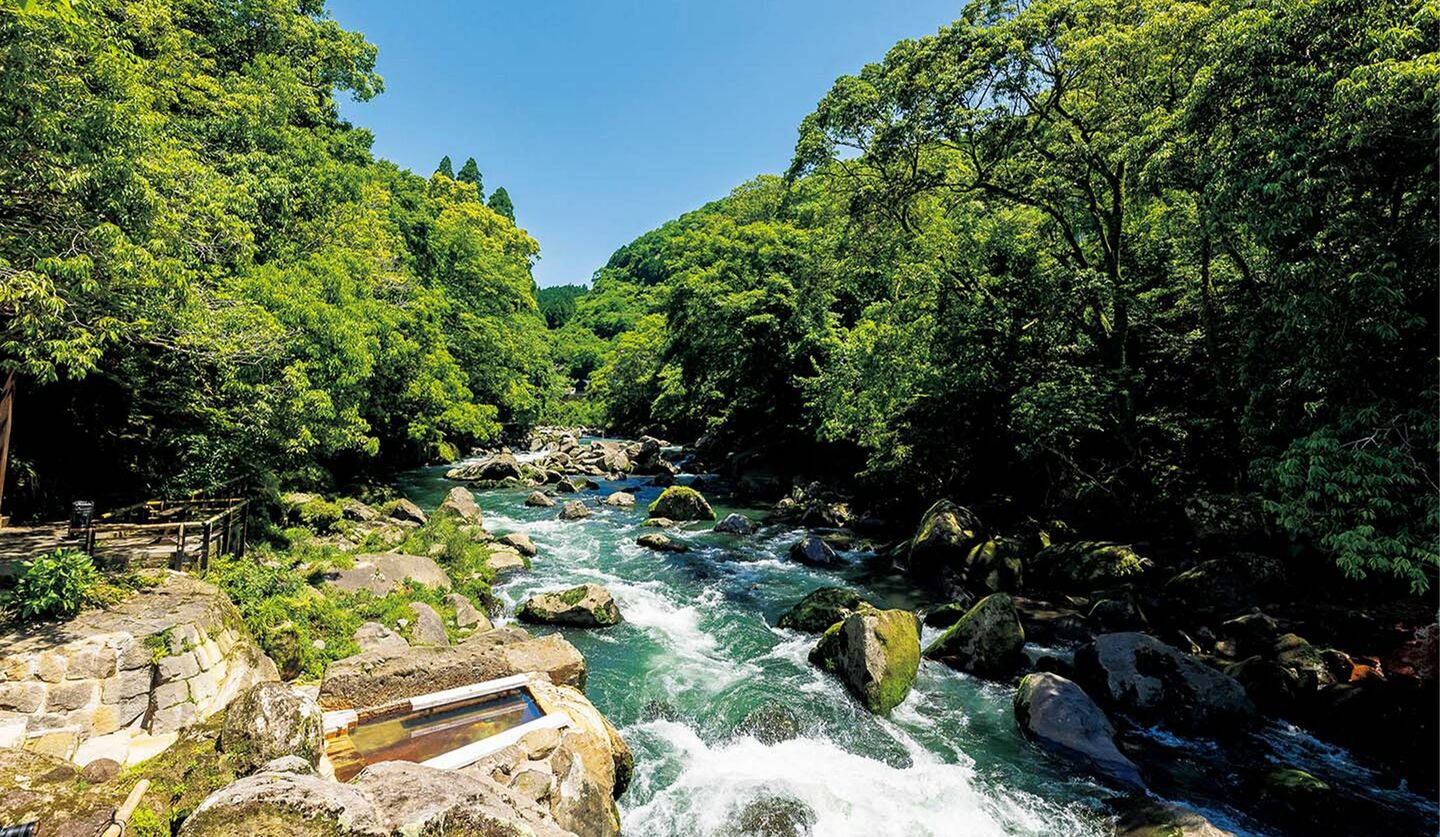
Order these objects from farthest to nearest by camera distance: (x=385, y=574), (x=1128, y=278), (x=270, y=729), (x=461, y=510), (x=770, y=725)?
1. (x=461, y=510)
2. (x=1128, y=278)
3. (x=385, y=574)
4. (x=770, y=725)
5. (x=270, y=729)

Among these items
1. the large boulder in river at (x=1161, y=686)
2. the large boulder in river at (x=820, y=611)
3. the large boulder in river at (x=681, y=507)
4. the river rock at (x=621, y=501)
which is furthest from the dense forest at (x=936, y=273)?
the river rock at (x=621, y=501)

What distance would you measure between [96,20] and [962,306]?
20.8 meters

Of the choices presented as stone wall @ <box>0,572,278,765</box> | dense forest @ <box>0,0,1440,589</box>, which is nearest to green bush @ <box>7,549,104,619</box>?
stone wall @ <box>0,572,278,765</box>

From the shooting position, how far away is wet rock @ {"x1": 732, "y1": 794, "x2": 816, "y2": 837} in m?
7.49

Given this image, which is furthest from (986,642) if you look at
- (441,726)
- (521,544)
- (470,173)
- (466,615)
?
(470,173)

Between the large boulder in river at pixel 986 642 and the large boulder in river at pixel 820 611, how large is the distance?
2049 mm

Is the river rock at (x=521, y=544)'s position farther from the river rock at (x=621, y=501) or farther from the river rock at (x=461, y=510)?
the river rock at (x=621, y=501)

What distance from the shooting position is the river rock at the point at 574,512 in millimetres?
24859

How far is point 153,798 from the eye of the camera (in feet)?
19.2

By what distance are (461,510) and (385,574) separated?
8.54 m

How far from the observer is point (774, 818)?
7.66 metres

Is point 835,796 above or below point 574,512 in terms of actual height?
below

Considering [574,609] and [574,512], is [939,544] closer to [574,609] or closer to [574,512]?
[574,609]

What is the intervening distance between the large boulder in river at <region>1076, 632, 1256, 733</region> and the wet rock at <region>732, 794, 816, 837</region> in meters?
6.44
